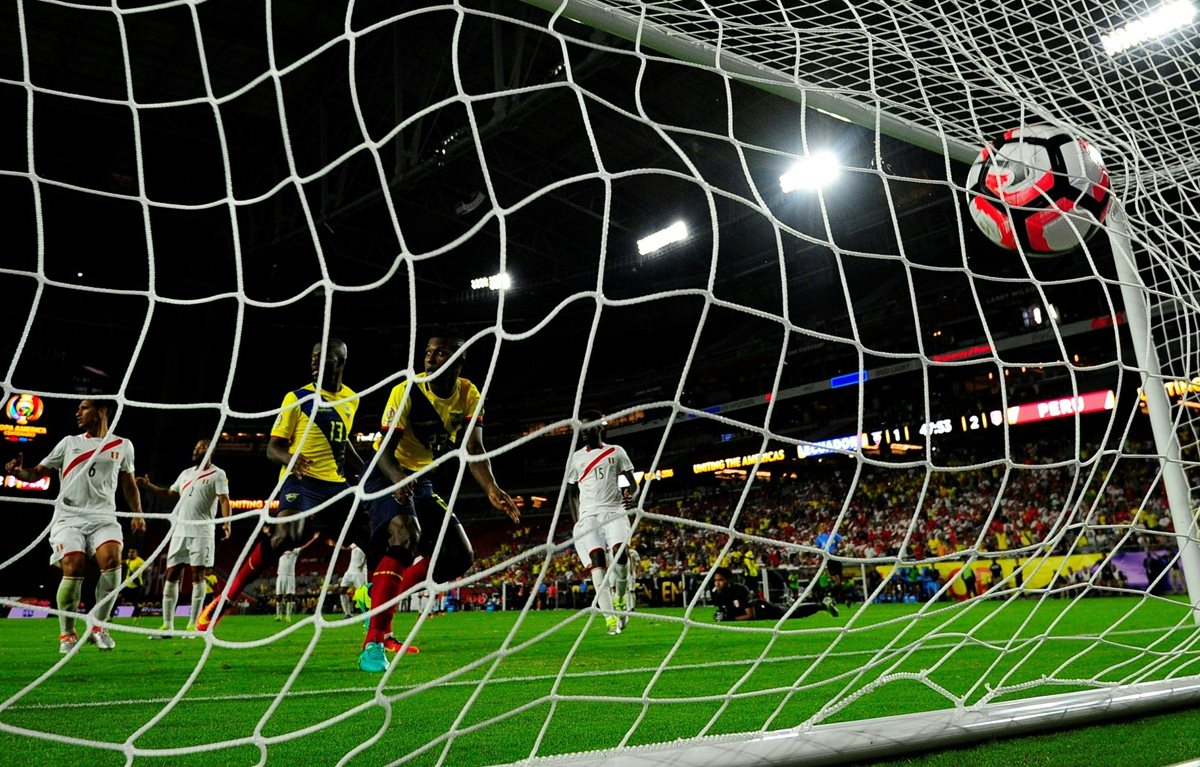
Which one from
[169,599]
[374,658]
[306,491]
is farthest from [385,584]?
[169,599]

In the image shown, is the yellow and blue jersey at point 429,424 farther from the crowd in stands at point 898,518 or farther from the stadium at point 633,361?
the crowd in stands at point 898,518

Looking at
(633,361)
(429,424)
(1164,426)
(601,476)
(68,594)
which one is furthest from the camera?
(633,361)

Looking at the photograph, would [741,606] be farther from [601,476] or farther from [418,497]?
[418,497]

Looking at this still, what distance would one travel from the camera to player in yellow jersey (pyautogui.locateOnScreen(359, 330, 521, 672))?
3221 mm

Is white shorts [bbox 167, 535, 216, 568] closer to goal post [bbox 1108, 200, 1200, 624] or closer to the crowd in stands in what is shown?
the crowd in stands

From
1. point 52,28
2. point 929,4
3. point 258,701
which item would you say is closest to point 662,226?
point 52,28

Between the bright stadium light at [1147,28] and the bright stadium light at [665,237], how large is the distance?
49.4 feet

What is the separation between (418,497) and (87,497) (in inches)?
84.7

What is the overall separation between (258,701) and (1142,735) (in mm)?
2512

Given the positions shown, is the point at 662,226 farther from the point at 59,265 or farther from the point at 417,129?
the point at 59,265

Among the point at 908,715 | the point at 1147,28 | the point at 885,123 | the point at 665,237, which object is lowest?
the point at 908,715

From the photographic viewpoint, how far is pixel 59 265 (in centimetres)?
1875

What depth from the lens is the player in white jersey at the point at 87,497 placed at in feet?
13.4

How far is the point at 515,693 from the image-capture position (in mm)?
2732
